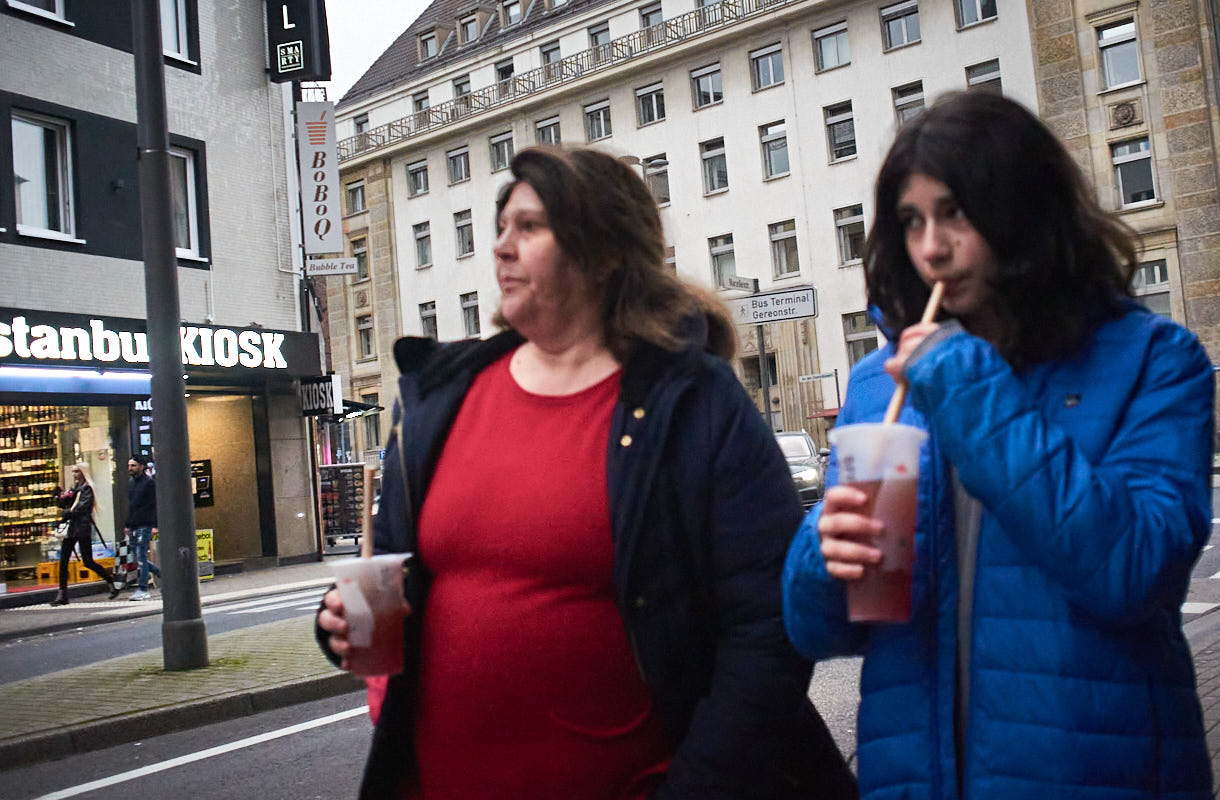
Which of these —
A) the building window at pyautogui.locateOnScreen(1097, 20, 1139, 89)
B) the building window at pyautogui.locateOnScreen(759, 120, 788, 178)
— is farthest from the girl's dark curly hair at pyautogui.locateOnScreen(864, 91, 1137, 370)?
the building window at pyautogui.locateOnScreen(759, 120, 788, 178)

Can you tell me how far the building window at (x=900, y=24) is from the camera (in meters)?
37.7

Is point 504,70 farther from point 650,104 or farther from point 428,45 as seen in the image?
point 650,104

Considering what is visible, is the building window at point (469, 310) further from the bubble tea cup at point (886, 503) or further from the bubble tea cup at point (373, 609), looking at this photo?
the bubble tea cup at point (886, 503)

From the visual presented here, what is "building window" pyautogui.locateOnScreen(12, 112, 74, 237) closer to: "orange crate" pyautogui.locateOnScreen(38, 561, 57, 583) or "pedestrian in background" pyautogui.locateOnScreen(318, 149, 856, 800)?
"orange crate" pyautogui.locateOnScreen(38, 561, 57, 583)

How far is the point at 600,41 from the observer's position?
44656mm

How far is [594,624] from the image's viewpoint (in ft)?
6.57

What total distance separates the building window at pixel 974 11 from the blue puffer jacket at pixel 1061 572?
37621mm

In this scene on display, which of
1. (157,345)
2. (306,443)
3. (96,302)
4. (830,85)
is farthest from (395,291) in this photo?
(157,345)

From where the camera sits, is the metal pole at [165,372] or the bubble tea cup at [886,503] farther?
the metal pole at [165,372]

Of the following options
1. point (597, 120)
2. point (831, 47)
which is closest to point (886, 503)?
point (831, 47)

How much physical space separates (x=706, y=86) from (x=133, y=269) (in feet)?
88.8

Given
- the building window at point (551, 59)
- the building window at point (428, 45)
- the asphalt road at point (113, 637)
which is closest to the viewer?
the asphalt road at point (113, 637)

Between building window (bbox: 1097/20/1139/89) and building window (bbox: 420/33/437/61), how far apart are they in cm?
2647

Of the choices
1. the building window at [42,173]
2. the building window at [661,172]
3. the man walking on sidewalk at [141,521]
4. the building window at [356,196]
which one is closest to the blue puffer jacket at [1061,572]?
the man walking on sidewalk at [141,521]
